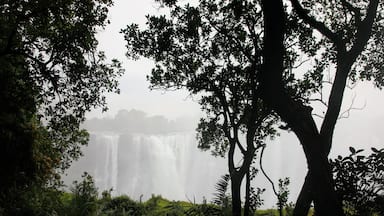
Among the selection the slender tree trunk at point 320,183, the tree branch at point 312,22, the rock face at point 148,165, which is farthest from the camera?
the rock face at point 148,165

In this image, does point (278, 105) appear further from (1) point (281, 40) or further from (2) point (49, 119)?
(2) point (49, 119)

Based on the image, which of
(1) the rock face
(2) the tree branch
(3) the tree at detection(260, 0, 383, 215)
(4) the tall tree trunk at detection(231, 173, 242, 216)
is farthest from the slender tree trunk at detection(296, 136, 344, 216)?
(1) the rock face

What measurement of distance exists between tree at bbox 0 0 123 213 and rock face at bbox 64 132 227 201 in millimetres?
32188

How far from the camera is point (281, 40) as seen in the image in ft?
14.7

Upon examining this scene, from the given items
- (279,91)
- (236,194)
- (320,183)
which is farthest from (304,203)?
(236,194)

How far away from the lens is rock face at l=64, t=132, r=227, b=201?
40.9 metres

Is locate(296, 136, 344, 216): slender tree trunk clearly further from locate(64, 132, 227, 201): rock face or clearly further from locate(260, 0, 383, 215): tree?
locate(64, 132, 227, 201): rock face

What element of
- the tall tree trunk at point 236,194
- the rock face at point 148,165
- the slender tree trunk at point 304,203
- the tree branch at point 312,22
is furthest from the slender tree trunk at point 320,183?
the rock face at point 148,165

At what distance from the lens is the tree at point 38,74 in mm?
6762

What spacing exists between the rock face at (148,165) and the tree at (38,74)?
106 ft

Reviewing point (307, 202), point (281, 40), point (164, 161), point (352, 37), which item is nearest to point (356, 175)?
point (307, 202)

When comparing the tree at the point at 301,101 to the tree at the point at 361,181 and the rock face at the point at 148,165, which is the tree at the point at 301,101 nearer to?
the tree at the point at 361,181

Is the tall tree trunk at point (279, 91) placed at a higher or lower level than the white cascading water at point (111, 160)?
lower

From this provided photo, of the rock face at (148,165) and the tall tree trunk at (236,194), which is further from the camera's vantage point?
the rock face at (148,165)
